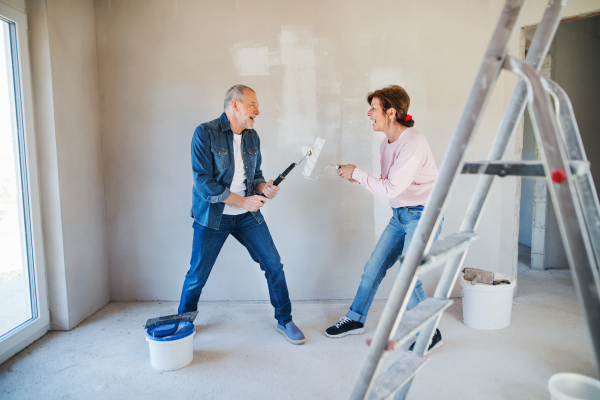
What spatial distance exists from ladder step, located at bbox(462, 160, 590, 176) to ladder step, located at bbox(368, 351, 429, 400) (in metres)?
0.66

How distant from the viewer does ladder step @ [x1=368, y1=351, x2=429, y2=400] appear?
108cm

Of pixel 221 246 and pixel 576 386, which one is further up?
pixel 221 246

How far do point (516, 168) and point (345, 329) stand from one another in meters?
1.57

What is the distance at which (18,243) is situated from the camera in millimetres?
2137

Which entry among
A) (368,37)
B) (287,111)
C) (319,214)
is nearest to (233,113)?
(287,111)

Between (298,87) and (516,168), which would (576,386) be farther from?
(298,87)

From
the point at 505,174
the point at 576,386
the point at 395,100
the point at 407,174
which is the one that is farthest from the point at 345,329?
the point at 505,174

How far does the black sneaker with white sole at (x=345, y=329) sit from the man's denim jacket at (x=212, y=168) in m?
0.80

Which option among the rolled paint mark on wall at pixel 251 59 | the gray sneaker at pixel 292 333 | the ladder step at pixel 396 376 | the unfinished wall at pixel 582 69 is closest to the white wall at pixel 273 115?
the rolled paint mark on wall at pixel 251 59

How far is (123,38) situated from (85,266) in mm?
1652

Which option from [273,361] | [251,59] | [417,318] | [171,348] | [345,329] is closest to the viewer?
[417,318]

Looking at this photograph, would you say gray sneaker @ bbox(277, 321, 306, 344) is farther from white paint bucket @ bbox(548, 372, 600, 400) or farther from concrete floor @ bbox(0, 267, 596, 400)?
white paint bucket @ bbox(548, 372, 600, 400)

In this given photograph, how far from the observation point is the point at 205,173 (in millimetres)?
2123

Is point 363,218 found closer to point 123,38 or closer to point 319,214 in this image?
point 319,214
